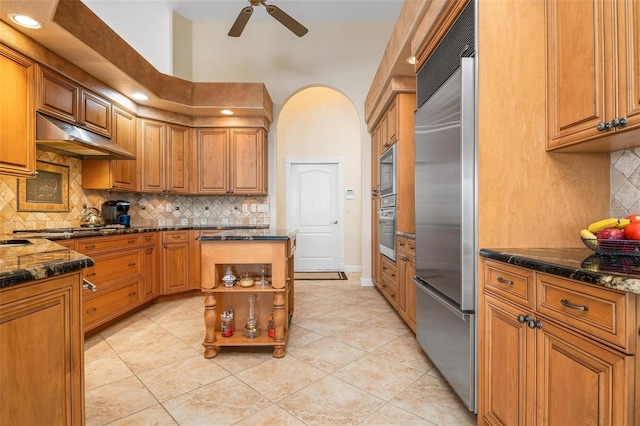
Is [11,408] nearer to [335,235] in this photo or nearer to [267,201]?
[267,201]

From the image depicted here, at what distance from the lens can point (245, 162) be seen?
13.8 feet

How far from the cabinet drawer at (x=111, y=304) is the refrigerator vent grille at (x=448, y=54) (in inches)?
122

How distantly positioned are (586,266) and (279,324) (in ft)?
5.95

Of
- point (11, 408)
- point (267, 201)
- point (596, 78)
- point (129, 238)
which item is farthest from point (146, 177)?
point (596, 78)

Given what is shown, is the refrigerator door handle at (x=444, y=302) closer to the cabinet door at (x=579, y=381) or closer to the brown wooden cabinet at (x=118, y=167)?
the cabinet door at (x=579, y=381)

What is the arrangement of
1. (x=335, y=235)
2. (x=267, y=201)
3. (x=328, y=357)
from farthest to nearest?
(x=335, y=235)
(x=267, y=201)
(x=328, y=357)

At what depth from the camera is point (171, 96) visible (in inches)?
144

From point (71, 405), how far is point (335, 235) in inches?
188

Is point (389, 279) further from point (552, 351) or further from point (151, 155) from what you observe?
point (151, 155)

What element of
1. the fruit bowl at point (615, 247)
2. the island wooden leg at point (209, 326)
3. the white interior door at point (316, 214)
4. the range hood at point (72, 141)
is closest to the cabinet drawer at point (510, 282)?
the fruit bowl at point (615, 247)

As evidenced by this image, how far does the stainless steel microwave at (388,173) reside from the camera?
2.98 meters

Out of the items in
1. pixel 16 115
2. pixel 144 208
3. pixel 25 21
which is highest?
pixel 25 21

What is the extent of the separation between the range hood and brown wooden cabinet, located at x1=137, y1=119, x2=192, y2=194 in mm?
491

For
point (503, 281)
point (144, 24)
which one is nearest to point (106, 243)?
point (144, 24)
